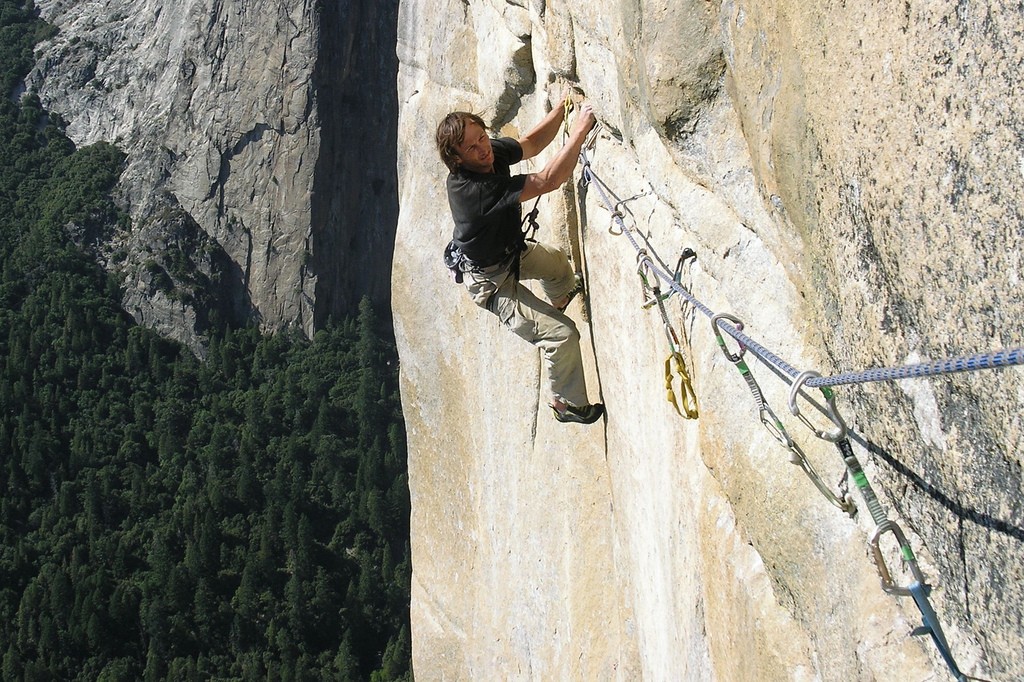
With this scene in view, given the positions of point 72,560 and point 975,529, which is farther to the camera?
point 72,560

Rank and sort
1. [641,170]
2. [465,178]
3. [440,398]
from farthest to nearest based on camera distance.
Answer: [440,398] < [465,178] < [641,170]

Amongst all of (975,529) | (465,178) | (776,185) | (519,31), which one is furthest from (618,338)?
(975,529)

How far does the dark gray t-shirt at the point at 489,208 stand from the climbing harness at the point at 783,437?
2.06 metres

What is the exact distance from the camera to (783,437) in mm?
3031

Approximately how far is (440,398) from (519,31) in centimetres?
344

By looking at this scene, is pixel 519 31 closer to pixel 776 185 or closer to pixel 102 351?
pixel 776 185

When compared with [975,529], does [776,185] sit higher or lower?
higher

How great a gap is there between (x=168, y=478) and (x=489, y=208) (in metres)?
47.8

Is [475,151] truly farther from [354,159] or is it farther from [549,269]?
[354,159]

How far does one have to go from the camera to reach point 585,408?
19.0 ft

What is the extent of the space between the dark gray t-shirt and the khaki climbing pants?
177mm

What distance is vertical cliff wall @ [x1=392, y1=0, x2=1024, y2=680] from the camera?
2174mm

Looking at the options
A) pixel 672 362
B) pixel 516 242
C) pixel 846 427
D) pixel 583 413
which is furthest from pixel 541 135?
pixel 846 427

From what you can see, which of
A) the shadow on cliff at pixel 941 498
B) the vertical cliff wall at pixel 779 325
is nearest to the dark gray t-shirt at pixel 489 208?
the vertical cliff wall at pixel 779 325
